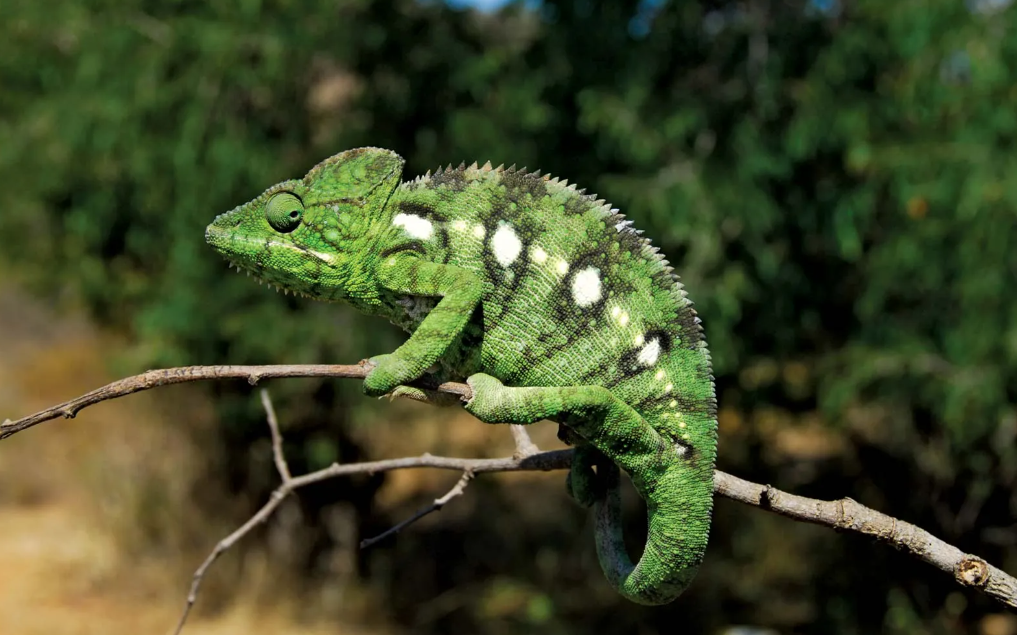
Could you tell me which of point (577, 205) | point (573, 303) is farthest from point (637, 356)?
point (577, 205)

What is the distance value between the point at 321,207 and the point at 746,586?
6.69 metres

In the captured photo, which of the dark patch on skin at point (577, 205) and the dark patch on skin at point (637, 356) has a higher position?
the dark patch on skin at point (577, 205)

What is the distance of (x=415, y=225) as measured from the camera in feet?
6.59

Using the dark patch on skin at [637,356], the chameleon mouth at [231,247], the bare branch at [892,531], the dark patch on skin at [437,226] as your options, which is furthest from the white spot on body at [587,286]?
the chameleon mouth at [231,247]

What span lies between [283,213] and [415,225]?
0.94 feet

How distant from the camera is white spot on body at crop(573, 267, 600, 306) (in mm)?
1892

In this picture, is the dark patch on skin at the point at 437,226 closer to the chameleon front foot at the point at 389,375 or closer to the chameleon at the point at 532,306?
the chameleon at the point at 532,306

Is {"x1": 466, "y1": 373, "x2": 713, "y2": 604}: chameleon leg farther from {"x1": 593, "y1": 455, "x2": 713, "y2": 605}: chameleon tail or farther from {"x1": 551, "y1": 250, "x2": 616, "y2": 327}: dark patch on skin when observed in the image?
{"x1": 551, "y1": 250, "x2": 616, "y2": 327}: dark patch on skin

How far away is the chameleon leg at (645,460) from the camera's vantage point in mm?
1812

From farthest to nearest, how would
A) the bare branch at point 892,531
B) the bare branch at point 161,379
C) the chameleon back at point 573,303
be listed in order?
the chameleon back at point 573,303 → the bare branch at point 892,531 → the bare branch at point 161,379

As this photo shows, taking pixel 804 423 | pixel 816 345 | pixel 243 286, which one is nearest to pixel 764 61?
pixel 816 345

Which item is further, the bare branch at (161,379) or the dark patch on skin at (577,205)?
the dark patch on skin at (577,205)

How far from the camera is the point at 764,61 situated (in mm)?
6562

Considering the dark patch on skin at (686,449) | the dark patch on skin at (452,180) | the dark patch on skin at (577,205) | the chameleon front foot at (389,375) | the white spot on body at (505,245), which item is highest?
the dark patch on skin at (452,180)
